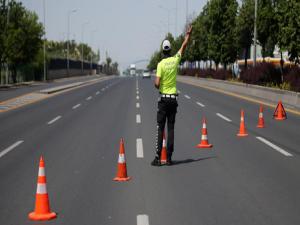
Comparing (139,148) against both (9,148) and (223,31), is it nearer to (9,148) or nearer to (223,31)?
(9,148)

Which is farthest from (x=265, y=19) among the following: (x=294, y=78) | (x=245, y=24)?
(x=294, y=78)

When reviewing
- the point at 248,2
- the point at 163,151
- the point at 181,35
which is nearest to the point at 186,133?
the point at 163,151

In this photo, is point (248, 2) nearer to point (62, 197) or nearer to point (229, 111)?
point (229, 111)

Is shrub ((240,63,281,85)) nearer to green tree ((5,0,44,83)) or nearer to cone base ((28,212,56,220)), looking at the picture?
green tree ((5,0,44,83))

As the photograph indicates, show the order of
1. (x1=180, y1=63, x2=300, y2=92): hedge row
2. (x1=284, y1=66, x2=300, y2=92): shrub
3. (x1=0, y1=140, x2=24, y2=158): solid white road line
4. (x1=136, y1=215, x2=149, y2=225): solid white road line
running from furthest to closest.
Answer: (x1=180, y1=63, x2=300, y2=92): hedge row, (x1=284, y1=66, x2=300, y2=92): shrub, (x1=0, y1=140, x2=24, y2=158): solid white road line, (x1=136, y1=215, x2=149, y2=225): solid white road line

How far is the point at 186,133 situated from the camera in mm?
14734

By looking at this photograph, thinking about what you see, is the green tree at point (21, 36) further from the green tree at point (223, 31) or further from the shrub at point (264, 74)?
the shrub at point (264, 74)

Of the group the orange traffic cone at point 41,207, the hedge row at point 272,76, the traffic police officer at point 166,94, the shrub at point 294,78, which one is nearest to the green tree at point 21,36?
the hedge row at point 272,76

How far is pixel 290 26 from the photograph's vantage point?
27156 millimetres

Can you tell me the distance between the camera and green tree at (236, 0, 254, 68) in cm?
4356

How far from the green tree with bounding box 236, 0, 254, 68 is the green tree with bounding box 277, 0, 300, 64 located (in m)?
15.1

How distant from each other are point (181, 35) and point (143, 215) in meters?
93.6

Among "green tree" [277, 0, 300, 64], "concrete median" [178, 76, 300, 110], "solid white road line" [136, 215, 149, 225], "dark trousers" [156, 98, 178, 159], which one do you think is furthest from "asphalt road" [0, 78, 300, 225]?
"green tree" [277, 0, 300, 64]

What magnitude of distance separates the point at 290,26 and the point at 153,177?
2055cm
